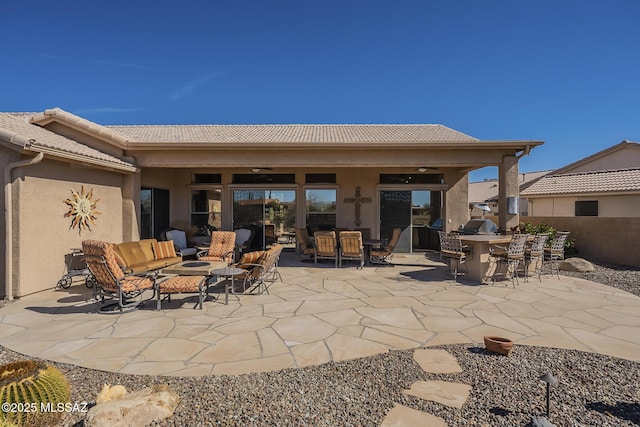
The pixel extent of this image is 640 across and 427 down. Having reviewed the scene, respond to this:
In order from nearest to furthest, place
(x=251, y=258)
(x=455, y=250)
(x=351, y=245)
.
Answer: (x=251, y=258)
(x=455, y=250)
(x=351, y=245)

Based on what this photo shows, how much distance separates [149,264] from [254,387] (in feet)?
18.1

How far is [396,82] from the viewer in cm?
1433

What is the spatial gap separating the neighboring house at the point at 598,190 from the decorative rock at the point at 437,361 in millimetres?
14679

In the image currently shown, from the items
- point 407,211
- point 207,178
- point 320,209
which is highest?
point 207,178

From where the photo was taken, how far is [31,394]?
90.0 inches

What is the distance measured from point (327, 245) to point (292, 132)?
561 cm

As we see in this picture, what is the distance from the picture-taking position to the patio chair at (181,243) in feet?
32.8

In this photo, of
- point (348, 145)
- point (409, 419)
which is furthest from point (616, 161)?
point (409, 419)

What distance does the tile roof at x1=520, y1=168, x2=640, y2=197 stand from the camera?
44.4ft

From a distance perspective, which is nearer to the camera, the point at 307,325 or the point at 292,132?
the point at 307,325

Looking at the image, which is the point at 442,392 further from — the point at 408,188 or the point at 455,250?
the point at 408,188

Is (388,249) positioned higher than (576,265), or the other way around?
(388,249)

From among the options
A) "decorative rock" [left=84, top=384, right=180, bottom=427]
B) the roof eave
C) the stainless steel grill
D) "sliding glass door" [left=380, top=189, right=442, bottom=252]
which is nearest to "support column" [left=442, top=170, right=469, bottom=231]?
"sliding glass door" [left=380, top=189, right=442, bottom=252]

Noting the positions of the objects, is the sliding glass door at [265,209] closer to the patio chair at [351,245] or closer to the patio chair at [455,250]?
the patio chair at [351,245]
